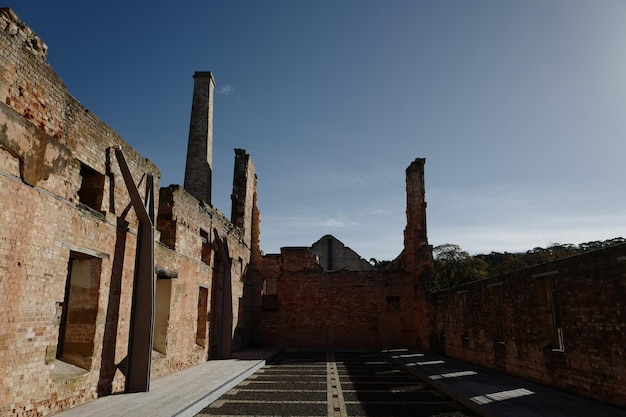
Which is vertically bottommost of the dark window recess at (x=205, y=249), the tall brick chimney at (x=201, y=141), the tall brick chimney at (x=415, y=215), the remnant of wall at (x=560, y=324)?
the remnant of wall at (x=560, y=324)

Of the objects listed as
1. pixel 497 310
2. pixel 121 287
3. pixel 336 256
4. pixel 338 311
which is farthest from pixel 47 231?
pixel 336 256

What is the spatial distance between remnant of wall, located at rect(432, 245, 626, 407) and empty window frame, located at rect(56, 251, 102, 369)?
8866 mm

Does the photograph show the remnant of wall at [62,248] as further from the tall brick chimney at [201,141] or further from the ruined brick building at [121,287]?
the tall brick chimney at [201,141]

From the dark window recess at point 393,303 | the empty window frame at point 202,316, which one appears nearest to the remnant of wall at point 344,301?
the dark window recess at point 393,303

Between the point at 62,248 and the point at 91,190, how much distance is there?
1582 millimetres

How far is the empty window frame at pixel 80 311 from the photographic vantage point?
7.40 metres

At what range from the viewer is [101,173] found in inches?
312

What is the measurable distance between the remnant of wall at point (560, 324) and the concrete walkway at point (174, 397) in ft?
22.6

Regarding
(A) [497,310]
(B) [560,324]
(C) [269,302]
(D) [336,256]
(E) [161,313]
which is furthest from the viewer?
(D) [336,256]

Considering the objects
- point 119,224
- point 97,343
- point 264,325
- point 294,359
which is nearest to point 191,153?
point 264,325

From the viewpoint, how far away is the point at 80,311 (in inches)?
297

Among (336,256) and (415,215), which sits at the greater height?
(336,256)

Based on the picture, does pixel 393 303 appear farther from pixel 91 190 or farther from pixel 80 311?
pixel 91 190

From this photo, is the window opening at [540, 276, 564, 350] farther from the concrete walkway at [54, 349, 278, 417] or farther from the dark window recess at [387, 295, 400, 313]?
the dark window recess at [387, 295, 400, 313]
